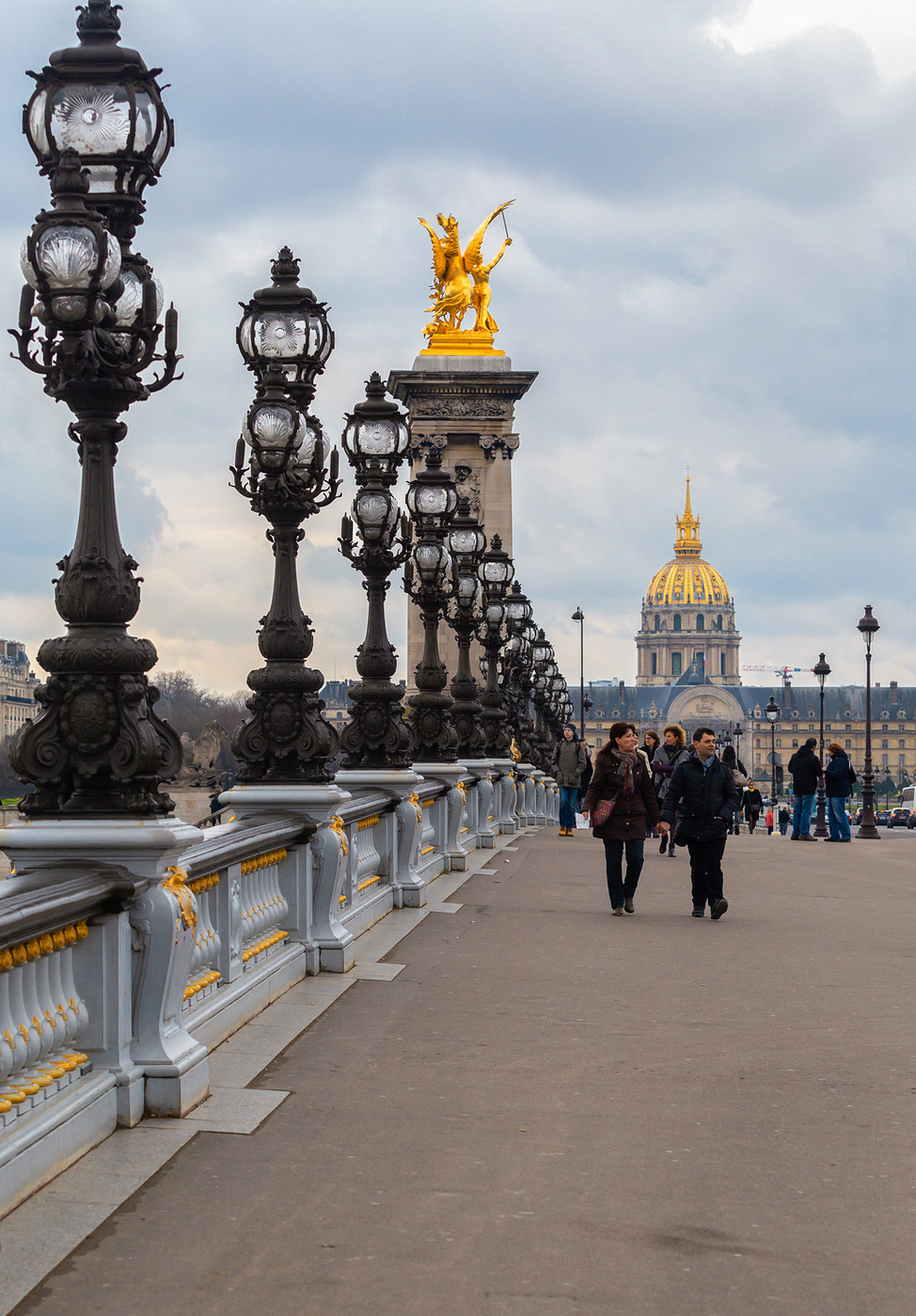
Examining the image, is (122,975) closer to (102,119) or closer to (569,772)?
(102,119)

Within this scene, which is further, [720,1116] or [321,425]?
[321,425]

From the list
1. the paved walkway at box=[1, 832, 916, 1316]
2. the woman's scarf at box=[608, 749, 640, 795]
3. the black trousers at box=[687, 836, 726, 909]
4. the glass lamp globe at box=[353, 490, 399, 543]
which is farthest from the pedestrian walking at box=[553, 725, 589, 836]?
the paved walkway at box=[1, 832, 916, 1316]

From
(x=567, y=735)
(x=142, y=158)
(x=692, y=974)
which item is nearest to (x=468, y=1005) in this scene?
(x=692, y=974)

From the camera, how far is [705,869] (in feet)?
52.1

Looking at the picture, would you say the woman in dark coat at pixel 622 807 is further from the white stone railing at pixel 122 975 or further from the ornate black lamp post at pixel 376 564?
the white stone railing at pixel 122 975

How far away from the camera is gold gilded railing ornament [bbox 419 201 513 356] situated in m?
62.5

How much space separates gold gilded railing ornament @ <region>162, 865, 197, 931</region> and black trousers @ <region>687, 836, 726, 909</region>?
29.5 feet

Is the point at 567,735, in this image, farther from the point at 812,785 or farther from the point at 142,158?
the point at 142,158

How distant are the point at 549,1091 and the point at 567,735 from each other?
2414cm

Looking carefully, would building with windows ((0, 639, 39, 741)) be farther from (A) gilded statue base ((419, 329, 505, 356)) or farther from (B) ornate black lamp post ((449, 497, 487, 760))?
(A) gilded statue base ((419, 329, 505, 356))

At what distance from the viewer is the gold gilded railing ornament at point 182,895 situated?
7211mm

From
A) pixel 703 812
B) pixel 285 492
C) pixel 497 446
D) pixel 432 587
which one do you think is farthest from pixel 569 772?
pixel 497 446

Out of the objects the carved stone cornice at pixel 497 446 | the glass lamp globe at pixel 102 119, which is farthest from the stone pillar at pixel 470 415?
the glass lamp globe at pixel 102 119

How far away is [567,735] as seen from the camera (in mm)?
32062
